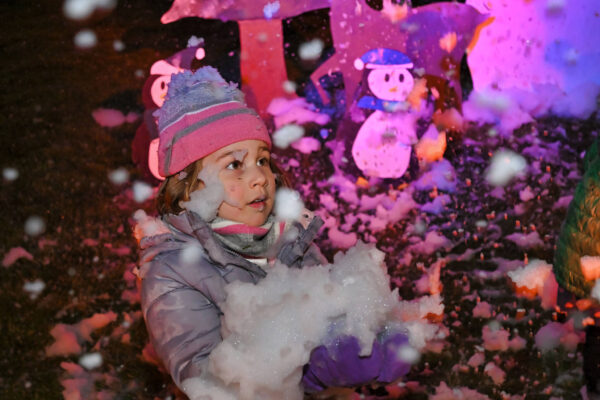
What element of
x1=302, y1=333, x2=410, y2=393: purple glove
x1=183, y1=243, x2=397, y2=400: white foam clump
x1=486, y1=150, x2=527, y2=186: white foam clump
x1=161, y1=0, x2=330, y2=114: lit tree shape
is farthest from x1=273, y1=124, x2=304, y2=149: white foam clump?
x1=302, y1=333, x2=410, y2=393: purple glove

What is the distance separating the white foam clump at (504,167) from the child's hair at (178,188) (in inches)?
140

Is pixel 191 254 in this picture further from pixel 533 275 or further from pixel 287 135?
pixel 287 135

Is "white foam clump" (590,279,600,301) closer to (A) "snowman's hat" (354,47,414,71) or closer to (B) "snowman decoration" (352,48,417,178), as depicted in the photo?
(B) "snowman decoration" (352,48,417,178)

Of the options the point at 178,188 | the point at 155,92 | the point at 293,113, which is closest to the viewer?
the point at 178,188

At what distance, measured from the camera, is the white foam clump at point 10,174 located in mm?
5723

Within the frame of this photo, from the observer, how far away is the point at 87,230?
16.2ft

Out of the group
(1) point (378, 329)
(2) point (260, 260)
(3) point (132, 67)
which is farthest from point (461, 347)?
(3) point (132, 67)

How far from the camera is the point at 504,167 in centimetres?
556

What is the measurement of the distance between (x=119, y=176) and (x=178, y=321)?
13.5 feet

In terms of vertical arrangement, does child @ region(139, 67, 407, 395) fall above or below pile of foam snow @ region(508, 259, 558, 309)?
above

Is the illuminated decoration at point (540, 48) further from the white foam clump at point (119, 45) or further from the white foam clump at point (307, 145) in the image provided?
the white foam clump at point (119, 45)

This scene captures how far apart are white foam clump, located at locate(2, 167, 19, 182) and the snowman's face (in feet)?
9.69

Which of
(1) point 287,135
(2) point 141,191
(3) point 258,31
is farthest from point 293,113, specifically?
(2) point 141,191

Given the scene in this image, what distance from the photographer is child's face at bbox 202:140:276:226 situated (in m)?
2.07
